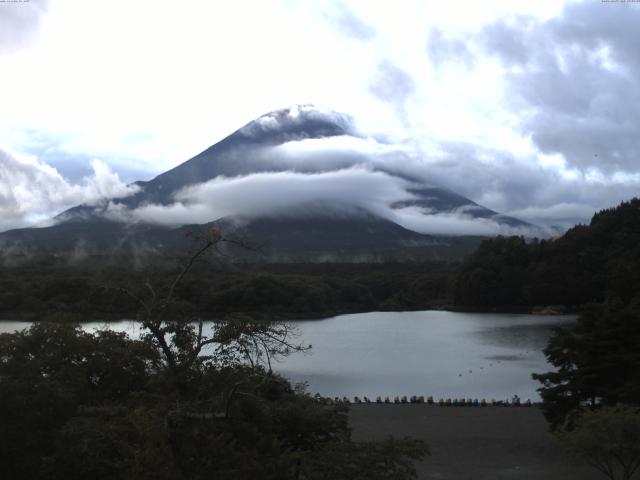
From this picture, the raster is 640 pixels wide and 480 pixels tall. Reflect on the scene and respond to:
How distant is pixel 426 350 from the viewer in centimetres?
3666

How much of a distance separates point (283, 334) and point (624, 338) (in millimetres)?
10947

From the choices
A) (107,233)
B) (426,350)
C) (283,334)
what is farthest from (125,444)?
(107,233)

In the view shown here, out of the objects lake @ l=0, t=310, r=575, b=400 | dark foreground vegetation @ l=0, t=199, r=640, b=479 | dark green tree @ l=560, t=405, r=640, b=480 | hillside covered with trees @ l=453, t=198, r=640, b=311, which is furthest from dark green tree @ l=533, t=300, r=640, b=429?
hillside covered with trees @ l=453, t=198, r=640, b=311

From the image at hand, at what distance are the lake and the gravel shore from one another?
3465 millimetres

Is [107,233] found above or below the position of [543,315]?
above

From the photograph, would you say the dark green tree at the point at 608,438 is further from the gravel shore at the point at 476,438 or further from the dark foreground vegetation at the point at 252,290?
the dark foreground vegetation at the point at 252,290

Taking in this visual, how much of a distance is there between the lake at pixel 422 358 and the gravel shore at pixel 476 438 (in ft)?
11.4

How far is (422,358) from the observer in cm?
3388

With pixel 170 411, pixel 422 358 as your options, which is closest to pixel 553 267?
pixel 422 358

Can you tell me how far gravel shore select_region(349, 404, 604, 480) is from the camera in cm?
1281

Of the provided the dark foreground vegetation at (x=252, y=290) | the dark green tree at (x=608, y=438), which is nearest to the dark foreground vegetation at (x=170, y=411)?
the dark green tree at (x=608, y=438)

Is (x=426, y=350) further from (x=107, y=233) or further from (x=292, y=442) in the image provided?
(x=107, y=233)

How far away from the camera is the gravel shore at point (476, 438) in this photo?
12812 millimetres

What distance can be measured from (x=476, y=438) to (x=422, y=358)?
716 inches
